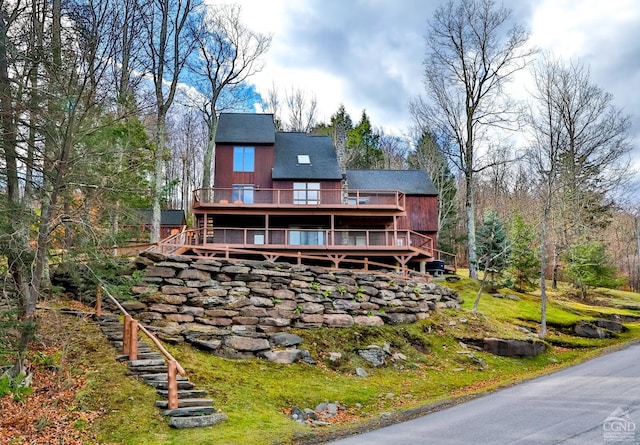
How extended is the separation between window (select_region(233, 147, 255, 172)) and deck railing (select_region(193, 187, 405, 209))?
7.36 ft

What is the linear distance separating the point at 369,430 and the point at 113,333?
641cm

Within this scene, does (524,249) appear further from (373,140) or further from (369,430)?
(373,140)

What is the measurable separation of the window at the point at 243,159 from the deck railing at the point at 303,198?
2.24 meters

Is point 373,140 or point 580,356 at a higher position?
point 373,140

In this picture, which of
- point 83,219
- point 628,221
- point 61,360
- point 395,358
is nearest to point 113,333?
point 61,360

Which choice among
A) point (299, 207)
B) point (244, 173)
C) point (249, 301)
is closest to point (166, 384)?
point (249, 301)

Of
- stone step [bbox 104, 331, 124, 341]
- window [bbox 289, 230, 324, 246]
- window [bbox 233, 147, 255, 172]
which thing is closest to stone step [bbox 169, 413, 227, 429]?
stone step [bbox 104, 331, 124, 341]

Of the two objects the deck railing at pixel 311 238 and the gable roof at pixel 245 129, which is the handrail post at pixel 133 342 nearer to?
the deck railing at pixel 311 238

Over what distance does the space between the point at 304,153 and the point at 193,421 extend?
65.0ft

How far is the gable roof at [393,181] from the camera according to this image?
27641mm

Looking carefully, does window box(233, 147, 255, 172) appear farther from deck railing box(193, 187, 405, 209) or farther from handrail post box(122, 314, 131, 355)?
handrail post box(122, 314, 131, 355)

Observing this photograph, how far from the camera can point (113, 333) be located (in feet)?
37.4

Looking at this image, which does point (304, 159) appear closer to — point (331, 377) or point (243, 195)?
point (243, 195)

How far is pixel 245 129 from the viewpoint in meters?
26.1
